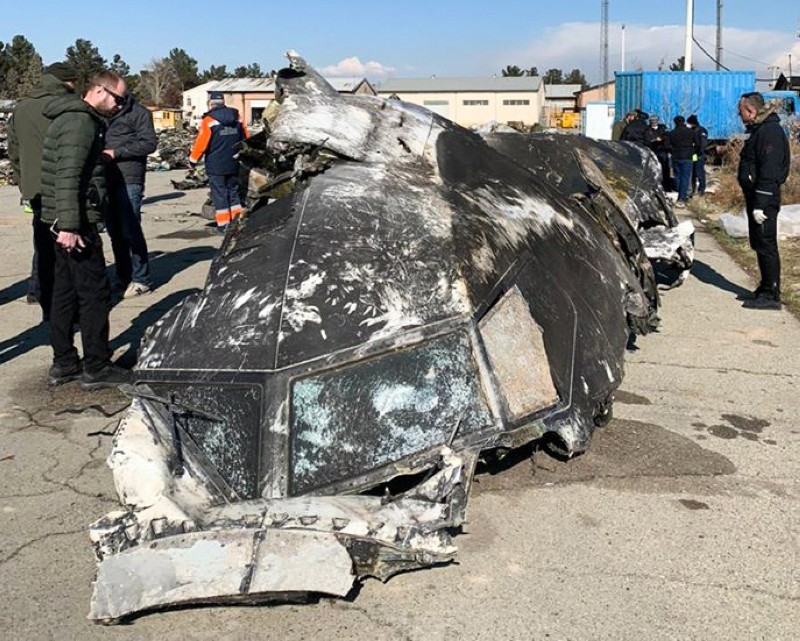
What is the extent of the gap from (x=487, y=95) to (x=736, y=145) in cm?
5780

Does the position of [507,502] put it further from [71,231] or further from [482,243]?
[71,231]

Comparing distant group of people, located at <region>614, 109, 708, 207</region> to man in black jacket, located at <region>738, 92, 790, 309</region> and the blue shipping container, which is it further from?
the blue shipping container

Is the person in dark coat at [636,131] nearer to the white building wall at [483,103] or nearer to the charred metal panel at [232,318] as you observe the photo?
the charred metal panel at [232,318]

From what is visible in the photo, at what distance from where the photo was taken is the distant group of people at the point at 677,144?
15.1 meters

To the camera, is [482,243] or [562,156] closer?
[482,243]

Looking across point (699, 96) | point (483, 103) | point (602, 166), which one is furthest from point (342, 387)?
point (483, 103)

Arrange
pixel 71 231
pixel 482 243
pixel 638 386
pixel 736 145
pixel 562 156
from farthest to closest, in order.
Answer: pixel 736 145
pixel 562 156
pixel 638 386
pixel 71 231
pixel 482 243

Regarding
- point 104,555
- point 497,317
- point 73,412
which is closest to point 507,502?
point 497,317

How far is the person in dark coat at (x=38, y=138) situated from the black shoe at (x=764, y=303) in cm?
593

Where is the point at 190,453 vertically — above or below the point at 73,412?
above

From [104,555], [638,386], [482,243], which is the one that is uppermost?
[482,243]

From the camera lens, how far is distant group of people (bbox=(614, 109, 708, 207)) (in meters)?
15.1

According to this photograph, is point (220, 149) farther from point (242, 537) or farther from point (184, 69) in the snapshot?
point (184, 69)

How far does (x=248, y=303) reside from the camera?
356 cm
